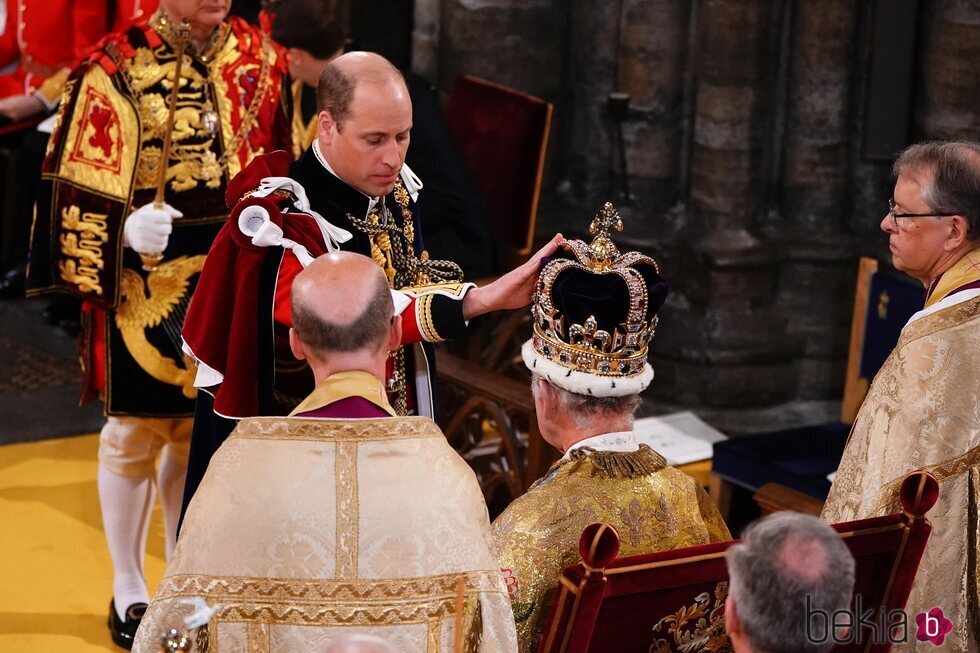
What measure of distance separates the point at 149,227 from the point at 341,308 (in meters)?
2.09

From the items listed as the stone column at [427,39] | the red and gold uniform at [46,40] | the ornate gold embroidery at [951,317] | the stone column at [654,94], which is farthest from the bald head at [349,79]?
the stone column at [427,39]

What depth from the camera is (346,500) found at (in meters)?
2.54

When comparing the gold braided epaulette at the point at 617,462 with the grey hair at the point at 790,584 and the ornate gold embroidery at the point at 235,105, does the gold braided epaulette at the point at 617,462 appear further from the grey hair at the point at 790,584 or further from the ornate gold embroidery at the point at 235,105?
the ornate gold embroidery at the point at 235,105

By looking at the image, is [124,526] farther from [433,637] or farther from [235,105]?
[433,637]

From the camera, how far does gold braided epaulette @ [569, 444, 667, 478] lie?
3082mm

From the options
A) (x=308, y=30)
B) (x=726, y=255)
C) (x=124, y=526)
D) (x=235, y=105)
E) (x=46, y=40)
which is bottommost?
(x=124, y=526)

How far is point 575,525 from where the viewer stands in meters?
3.02

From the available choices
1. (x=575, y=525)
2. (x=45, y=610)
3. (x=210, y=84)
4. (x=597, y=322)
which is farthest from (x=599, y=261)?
(x=45, y=610)

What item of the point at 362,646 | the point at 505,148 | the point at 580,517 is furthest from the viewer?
the point at 505,148

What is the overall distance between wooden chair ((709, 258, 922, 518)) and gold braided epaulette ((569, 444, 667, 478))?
2190mm

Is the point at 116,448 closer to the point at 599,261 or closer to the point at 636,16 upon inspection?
the point at 599,261

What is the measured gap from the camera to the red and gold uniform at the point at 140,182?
459 cm

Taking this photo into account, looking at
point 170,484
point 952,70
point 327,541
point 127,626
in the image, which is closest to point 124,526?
point 170,484
